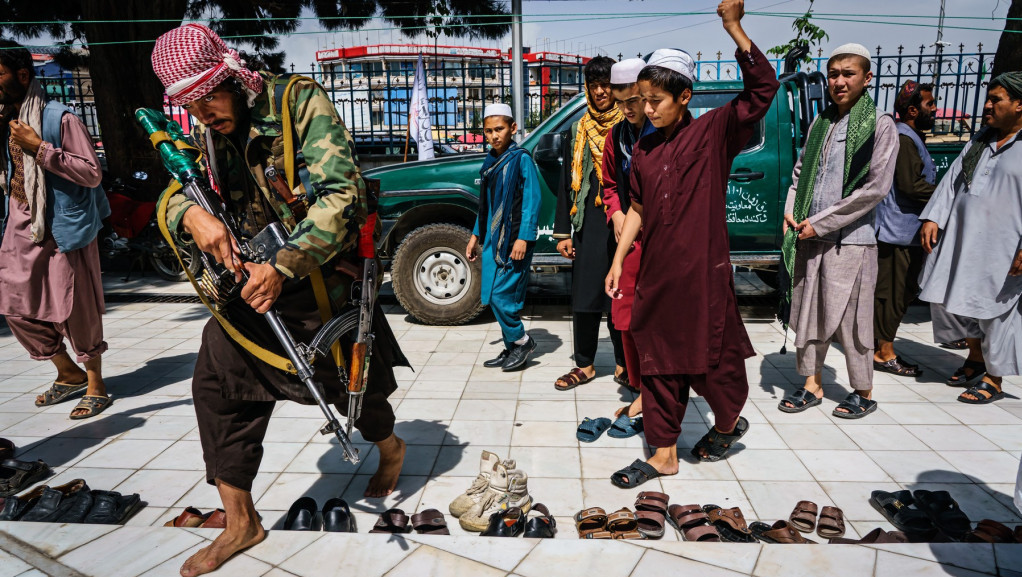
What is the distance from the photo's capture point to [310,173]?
2.21m

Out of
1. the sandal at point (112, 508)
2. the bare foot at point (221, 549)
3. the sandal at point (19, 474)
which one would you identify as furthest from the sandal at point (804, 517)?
the sandal at point (19, 474)

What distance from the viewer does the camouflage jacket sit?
2.15 metres

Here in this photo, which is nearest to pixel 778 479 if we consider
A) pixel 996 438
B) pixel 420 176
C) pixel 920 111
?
pixel 996 438

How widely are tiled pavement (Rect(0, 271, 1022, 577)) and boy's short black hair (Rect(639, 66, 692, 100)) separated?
1.79 m

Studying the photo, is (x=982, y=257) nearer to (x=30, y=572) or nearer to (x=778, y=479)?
(x=778, y=479)

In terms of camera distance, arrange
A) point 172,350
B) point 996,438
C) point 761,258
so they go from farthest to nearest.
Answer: point 761,258 < point 172,350 < point 996,438

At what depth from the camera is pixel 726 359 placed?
10.1 feet

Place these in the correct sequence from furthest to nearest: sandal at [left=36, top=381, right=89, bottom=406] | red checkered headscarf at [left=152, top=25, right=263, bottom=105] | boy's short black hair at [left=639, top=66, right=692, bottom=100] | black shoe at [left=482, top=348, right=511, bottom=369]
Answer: black shoe at [left=482, top=348, right=511, bottom=369], sandal at [left=36, top=381, right=89, bottom=406], boy's short black hair at [left=639, top=66, right=692, bottom=100], red checkered headscarf at [left=152, top=25, right=263, bottom=105]

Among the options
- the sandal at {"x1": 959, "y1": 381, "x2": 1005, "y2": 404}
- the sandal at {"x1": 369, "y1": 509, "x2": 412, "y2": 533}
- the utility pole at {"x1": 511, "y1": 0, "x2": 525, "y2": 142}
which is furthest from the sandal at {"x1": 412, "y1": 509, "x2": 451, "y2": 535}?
the utility pole at {"x1": 511, "y1": 0, "x2": 525, "y2": 142}

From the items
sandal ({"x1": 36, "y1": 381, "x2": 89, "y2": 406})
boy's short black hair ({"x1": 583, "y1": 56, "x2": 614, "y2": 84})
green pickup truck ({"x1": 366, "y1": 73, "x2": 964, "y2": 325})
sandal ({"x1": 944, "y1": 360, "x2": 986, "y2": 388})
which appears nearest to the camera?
boy's short black hair ({"x1": 583, "y1": 56, "x2": 614, "y2": 84})

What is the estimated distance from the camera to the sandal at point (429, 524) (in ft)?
8.60

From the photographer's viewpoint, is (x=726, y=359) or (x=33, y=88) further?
(x=33, y=88)

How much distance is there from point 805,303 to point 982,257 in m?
1.13

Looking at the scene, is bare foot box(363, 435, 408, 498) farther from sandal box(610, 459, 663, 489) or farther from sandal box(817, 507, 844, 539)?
sandal box(817, 507, 844, 539)
